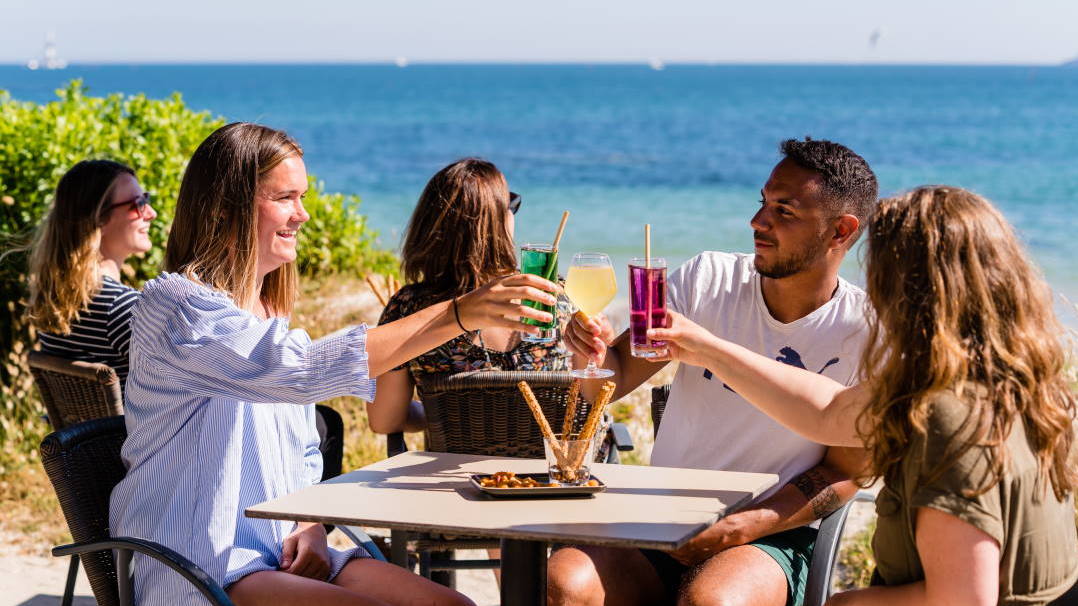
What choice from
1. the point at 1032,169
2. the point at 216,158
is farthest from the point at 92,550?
the point at 1032,169

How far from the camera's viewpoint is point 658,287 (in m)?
2.62

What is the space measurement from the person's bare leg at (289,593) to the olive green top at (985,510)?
3.58 ft

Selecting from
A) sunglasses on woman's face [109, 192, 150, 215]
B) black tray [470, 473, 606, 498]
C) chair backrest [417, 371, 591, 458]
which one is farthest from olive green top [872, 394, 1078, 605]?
sunglasses on woman's face [109, 192, 150, 215]

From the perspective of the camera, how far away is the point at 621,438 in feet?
12.3

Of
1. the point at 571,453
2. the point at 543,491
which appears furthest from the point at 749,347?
the point at 543,491

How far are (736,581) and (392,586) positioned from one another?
838 millimetres

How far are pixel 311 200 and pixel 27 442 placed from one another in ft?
9.82

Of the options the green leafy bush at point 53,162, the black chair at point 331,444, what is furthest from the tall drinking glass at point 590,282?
the green leafy bush at point 53,162

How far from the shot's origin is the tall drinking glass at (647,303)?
2621 millimetres

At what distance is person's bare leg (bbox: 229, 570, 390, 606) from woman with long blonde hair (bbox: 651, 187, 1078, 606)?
3.42 feet

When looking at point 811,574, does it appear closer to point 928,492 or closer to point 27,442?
point 928,492

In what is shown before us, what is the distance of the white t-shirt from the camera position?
10.2ft

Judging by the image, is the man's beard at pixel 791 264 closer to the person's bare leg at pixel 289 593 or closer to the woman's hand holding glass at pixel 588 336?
the woman's hand holding glass at pixel 588 336

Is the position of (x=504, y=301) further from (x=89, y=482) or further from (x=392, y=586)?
(x=89, y=482)
